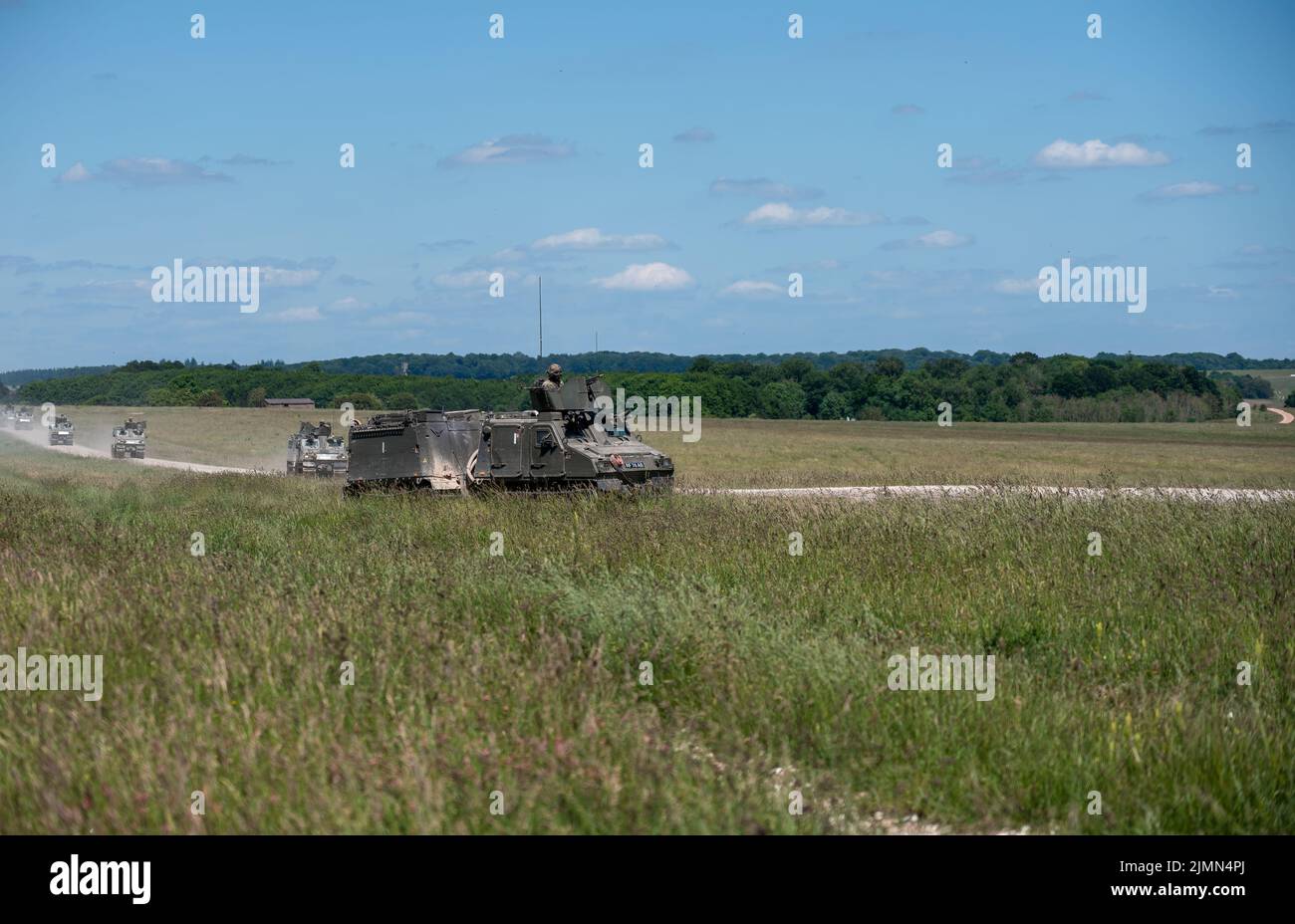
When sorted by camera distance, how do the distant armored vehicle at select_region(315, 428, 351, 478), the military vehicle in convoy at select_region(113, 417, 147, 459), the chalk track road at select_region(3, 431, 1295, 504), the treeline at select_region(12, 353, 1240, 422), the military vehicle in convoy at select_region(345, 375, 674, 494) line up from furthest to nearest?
1. the treeline at select_region(12, 353, 1240, 422)
2. the military vehicle in convoy at select_region(113, 417, 147, 459)
3. the distant armored vehicle at select_region(315, 428, 351, 478)
4. the military vehicle in convoy at select_region(345, 375, 674, 494)
5. the chalk track road at select_region(3, 431, 1295, 504)

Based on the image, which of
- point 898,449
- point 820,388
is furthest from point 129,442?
point 820,388

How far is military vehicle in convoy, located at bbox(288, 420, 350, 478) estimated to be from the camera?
38156 mm

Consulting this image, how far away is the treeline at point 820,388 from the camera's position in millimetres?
93250

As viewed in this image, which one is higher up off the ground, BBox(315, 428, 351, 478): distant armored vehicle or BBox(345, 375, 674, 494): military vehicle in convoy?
BBox(345, 375, 674, 494): military vehicle in convoy

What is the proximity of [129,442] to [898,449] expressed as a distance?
34.7m

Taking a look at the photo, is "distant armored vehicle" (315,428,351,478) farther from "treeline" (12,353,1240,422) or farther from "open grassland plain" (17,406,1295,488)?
"treeline" (12,353,1240,422)

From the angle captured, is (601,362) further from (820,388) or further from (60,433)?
(60,433)

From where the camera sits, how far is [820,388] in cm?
11094

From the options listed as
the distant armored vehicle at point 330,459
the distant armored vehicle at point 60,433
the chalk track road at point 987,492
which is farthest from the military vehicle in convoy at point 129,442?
the distant armored vehicle at point 330,459

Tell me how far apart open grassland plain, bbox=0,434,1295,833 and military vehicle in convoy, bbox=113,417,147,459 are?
4221 cm

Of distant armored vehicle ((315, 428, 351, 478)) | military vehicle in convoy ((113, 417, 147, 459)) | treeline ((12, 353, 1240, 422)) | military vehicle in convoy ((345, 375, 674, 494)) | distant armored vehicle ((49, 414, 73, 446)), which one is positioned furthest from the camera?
treeline ((12, 353, 1240, 422))

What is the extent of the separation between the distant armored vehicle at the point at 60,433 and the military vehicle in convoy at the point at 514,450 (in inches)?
1897

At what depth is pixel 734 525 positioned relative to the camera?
1429 cm

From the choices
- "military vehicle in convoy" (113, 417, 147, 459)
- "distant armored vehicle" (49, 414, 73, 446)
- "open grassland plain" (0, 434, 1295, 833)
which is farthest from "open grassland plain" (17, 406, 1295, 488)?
"open grassland plain" (0, 434, 1295, 833)
